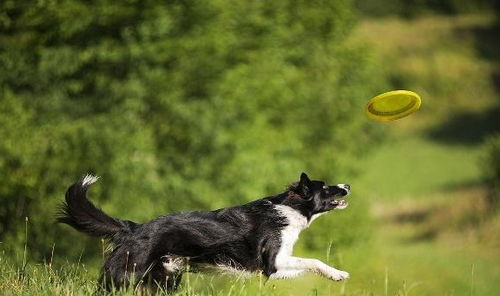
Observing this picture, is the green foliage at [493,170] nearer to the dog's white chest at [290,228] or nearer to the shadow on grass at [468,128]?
the dog's white chest at [290,228]

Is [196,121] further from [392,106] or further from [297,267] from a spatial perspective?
[297,267]

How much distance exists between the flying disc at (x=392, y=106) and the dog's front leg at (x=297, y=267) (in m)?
2.58

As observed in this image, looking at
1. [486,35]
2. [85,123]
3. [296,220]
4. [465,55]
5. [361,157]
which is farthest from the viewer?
[486,35]

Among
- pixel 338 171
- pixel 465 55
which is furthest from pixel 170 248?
pixel 465 55

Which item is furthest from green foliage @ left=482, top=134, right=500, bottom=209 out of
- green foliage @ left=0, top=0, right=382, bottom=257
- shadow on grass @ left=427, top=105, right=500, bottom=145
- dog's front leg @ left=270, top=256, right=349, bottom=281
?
shadow on grass @ left=427, top=105, right=500, bottom=145

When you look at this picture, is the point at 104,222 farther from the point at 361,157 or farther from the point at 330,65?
the point at 361,157

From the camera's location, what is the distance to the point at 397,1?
71.8 m

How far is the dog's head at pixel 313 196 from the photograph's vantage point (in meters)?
8.48

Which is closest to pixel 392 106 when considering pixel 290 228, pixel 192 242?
pixel 290 228

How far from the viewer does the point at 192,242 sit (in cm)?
755

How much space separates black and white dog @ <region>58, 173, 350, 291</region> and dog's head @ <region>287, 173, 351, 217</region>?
0.84 feet

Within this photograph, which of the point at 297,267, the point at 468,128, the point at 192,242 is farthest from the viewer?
the point at 468,128

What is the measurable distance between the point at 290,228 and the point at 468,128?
4723 cm

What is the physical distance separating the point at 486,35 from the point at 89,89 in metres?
55.6
